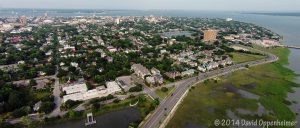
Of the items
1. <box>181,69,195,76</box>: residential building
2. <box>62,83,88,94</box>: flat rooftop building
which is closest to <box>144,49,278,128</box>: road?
<box>181,69,195,76</box>: residential building

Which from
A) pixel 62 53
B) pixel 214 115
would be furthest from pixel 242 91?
pixel 62 53

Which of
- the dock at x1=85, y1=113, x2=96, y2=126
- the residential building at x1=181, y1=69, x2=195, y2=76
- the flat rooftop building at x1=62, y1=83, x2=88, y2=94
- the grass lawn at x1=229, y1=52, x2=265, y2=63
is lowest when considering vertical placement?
the dock at x1=85, y1=113, x2=96, y2=126

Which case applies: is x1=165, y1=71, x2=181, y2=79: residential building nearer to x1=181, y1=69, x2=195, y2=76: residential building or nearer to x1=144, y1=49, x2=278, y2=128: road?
x1=181, y1=69, x2=195, y2=76: residential building

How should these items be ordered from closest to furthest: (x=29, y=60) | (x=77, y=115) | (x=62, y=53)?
(x=77, y=115)
(x=29, y=60)
(x=62, y=53)

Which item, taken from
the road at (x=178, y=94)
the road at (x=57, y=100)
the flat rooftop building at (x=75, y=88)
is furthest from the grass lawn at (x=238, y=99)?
the flat rooftop building at (x=75, y=88)

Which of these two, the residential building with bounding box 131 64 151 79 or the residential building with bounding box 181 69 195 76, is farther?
the residential building with bounding box 181 69 195 76

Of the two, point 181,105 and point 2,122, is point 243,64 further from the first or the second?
point 2,122

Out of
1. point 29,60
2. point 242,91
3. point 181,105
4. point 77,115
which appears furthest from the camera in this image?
point 29,60
